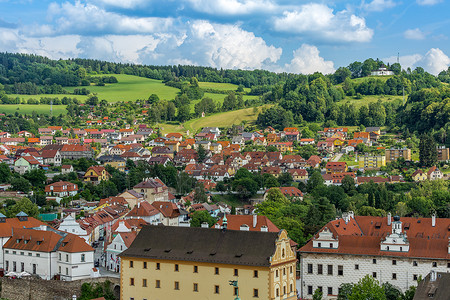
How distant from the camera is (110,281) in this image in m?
47.0

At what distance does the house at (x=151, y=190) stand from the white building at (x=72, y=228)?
29.3 metres

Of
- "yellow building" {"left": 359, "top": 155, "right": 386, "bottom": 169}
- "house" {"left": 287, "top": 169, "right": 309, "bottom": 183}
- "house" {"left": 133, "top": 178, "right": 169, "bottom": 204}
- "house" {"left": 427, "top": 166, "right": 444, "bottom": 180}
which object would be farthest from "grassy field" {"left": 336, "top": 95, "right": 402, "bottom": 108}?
"house" {"left": 133, "top": 178, "right": 169, "bottom": 204}

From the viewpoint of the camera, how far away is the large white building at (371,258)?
4738 cm

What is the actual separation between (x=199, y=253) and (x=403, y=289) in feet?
51.4

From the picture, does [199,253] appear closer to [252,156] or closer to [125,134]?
[252,156]

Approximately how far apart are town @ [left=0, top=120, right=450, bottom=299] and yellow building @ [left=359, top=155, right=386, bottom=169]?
0.72 feet

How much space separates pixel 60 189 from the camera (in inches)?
3494

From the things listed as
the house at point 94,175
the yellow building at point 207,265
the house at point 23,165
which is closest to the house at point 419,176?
the house at point 94,175

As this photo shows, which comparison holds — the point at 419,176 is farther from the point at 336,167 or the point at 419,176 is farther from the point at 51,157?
the point at 51,157

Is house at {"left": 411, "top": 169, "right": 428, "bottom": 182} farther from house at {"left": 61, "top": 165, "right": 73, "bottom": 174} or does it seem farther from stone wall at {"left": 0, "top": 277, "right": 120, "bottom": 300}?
stone wall at {"left": 0, "top": 277, "right": 120, "bottom": 300}

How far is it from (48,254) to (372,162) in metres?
81.6

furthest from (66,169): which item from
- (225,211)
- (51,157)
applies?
(225,211)

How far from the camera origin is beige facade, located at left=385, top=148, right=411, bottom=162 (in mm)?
121688

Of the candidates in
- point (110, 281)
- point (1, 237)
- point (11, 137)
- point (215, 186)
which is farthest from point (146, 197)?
point (11, 137)
